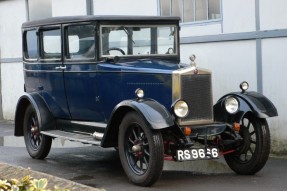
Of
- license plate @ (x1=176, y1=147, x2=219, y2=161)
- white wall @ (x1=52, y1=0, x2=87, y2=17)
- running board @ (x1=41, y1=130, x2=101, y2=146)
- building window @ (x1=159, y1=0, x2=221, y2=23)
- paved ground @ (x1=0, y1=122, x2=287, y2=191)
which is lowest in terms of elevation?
paved ground @ (x1=0, y1=122, x2=287, y2=191)

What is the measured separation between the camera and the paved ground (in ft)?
24.0

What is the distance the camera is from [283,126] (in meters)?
9.43

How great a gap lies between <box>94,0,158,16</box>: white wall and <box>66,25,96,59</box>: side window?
3304 millimetres

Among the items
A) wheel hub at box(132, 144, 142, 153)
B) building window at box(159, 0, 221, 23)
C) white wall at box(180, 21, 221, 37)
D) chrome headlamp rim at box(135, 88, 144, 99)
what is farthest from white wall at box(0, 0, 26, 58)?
wheel hub at box(132, 144, 142, 153)

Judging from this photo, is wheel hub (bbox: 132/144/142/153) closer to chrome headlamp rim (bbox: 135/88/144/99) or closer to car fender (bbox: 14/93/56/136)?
chrome headlamp rim (bbox: 135/88/144/99)

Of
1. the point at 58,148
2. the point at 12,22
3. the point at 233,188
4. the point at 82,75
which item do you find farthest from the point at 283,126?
the point at 12,22

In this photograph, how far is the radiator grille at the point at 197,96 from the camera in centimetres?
757

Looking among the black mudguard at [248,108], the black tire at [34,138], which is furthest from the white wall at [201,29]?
the black tire at [34,138]

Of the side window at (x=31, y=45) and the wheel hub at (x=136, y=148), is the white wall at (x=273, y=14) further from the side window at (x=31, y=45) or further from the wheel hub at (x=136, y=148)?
the side window at (x=31, y=45)

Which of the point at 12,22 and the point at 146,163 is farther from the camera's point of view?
the point at 12,22

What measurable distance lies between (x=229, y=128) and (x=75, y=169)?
2319mm

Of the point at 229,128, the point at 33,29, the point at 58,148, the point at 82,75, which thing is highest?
the point at 33,29

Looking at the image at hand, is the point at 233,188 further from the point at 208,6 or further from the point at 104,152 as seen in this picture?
the point at 208,6

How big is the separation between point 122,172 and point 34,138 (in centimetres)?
202
